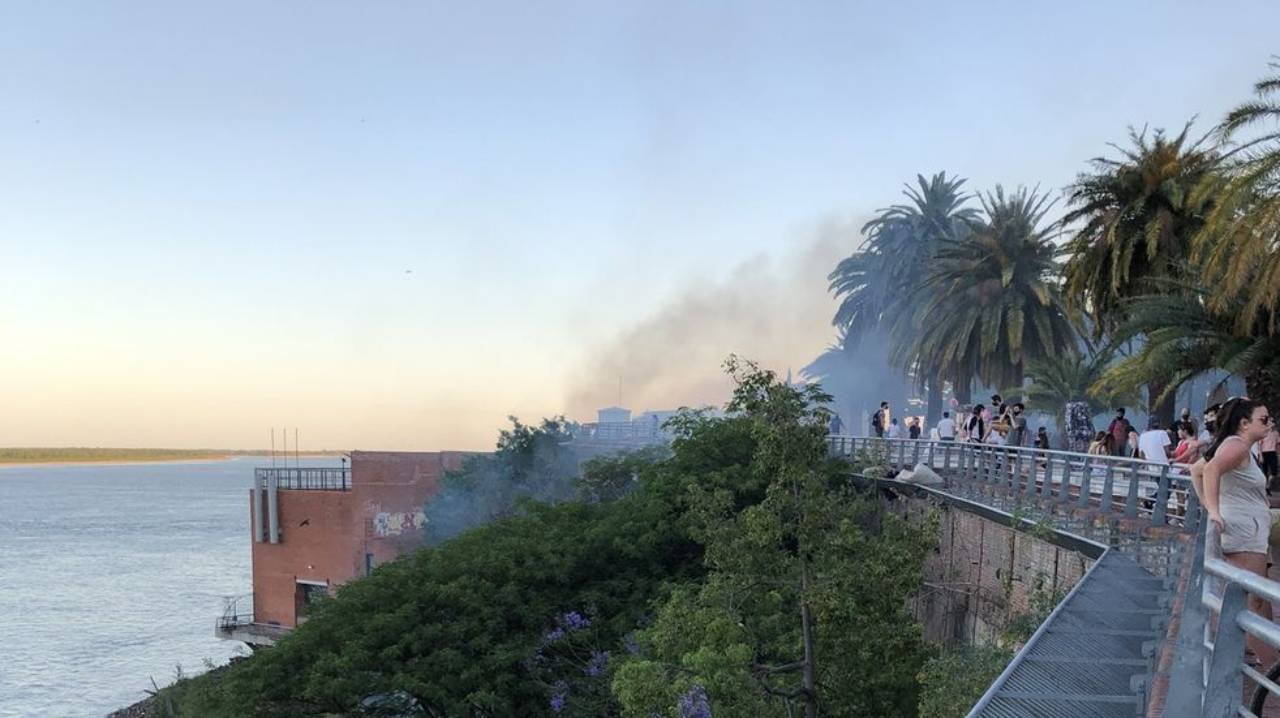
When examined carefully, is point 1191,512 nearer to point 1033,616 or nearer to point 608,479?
point 1033,616

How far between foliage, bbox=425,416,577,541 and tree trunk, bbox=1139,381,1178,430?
2586 centimetres

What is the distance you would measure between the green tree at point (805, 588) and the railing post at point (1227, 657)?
11.0 m

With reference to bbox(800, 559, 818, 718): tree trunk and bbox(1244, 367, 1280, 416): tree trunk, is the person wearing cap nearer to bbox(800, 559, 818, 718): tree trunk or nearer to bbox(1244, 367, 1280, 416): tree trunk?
bbox(1244, 367, 1280, 416): tree trunk

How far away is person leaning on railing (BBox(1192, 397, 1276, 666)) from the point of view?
255 inches

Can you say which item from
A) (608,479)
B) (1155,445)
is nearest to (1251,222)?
(1155,445)

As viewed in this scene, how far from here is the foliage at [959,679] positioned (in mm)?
10156

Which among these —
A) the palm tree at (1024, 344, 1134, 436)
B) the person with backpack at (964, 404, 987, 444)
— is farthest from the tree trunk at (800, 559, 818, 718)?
the palm tree at (1024, 344, 1134, 436)

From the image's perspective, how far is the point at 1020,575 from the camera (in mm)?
16797

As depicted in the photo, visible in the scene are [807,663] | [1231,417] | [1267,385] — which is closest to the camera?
[1231,417]

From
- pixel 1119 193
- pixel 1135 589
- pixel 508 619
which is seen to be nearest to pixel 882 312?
pixel 1119 193

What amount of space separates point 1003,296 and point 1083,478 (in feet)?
68.6

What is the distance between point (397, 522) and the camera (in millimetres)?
49719

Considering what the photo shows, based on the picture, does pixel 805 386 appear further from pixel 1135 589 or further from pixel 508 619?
pixel 1135 589

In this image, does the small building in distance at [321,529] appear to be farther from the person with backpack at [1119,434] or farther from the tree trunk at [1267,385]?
the tree trunk at [1267,385]
